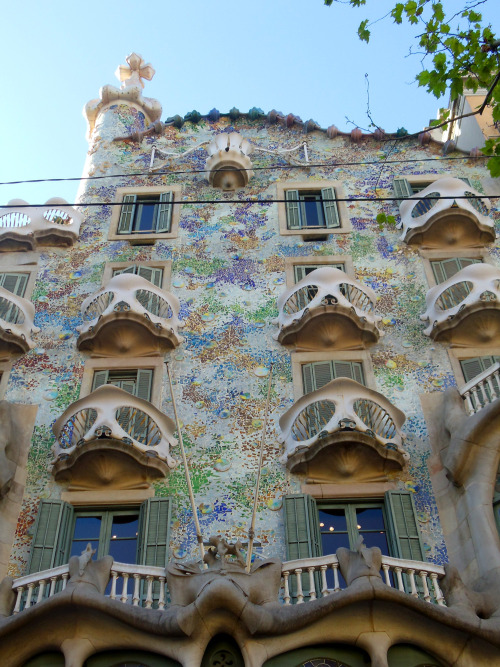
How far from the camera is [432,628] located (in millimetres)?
12734

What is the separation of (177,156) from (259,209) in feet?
10.5

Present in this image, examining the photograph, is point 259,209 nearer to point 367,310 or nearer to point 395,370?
point 367,310

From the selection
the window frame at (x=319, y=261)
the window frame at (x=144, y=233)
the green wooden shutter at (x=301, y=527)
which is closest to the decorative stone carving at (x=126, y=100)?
the window frame at (x=144, y=233)

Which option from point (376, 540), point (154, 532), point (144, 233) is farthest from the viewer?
point (144, 233)

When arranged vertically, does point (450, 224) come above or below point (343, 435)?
above

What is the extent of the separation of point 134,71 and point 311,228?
9.44 m

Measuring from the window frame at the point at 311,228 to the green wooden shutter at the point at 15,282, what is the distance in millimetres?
5685

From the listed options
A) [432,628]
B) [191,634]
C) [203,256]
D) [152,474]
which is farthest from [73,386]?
[432,628]

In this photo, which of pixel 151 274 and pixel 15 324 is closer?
pixel 15 324

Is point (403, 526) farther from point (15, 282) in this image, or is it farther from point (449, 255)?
point (15, 282)

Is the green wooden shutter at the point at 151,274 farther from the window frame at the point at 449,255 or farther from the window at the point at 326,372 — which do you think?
the window frame at the point at 449,255

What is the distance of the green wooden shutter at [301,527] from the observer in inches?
598

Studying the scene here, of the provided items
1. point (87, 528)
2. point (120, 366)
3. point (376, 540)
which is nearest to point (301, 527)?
point (376, 540)

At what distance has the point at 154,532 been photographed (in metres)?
15.6
